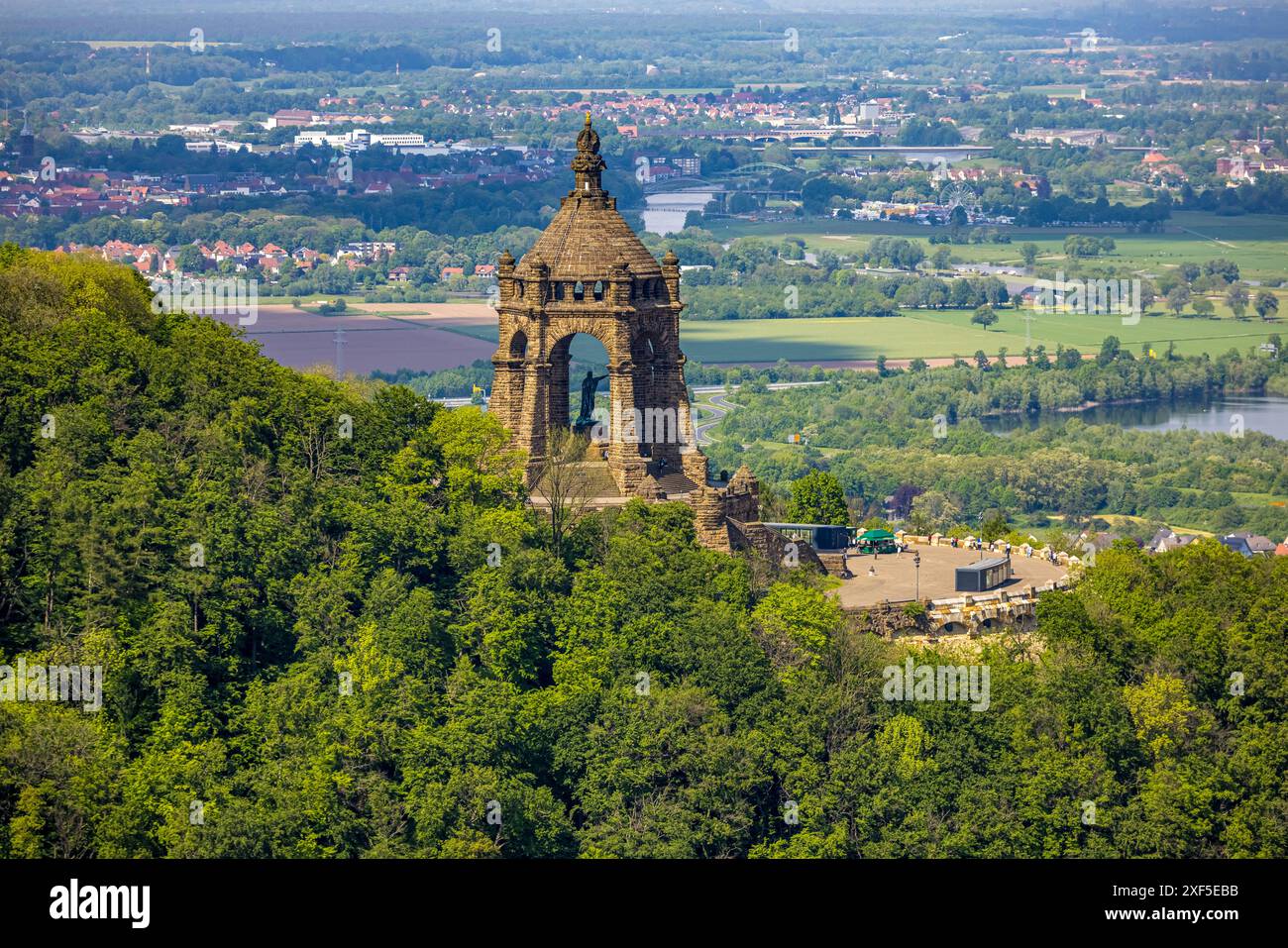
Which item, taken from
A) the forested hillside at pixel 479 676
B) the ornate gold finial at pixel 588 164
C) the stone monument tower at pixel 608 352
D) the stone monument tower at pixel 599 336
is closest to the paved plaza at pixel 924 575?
the forested hillside at pixel 479 676

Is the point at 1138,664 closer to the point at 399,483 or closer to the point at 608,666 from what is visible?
the point at 608,666

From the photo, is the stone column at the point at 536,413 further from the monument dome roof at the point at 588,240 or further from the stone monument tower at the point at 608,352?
the monument dome roof at the point at 588,240

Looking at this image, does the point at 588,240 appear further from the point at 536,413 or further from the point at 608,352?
the point at 536,413

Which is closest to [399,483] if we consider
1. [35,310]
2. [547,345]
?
[547,345]

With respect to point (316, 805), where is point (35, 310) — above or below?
above

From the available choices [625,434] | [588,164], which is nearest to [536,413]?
[625,434]

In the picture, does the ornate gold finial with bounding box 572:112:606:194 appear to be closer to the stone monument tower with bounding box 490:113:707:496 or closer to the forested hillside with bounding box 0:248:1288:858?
the stone monument tower with bounding box 490:113:707:496

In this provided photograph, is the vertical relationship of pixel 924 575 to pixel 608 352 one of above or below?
below

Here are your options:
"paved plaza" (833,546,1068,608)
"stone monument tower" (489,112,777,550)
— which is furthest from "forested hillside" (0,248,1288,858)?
"paved plaza" (833,546,1068,608)
